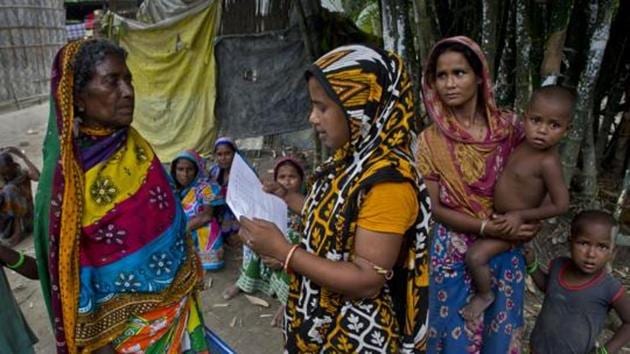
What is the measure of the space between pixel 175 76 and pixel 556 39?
5.42 metres

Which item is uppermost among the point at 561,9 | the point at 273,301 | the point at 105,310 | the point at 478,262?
the point at 561,9

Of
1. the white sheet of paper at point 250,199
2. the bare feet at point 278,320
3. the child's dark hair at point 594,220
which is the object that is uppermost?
the white sheet of paper at point 250,199

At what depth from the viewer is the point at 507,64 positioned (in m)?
3.45

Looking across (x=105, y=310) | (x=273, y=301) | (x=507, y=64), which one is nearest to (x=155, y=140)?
(x=273, y=301)

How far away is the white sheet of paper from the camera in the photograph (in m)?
1.52

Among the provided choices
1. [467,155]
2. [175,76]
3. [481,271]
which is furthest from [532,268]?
[175,76]

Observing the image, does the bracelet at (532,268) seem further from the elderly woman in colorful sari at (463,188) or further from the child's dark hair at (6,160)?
the child's dark hair at (6,160)

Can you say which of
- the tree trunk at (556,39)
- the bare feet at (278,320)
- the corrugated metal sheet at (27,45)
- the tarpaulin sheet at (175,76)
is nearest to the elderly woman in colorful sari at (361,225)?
the tree trunk at (556,39)

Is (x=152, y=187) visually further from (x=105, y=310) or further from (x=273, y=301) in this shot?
(x=273, y=301)

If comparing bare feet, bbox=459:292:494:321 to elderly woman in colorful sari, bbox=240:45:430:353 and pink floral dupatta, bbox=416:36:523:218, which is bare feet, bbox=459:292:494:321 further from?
elderly woman in colorful sari, bbox=240:45:430:353

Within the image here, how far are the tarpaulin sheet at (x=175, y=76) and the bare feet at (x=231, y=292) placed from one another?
3.50 metres

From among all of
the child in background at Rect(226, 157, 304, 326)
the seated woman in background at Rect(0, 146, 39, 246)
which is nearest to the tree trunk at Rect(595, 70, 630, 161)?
the child in background at Rect(226, 157, 304, 326)

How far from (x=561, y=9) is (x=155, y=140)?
19.8ft

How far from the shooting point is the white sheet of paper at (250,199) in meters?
1.52
